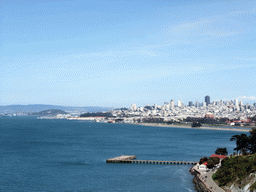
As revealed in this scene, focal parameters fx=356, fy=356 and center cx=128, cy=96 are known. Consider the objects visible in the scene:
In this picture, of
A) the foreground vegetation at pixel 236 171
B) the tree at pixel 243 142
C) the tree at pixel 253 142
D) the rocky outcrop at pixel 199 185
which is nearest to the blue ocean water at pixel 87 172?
the rocky outcrop at pixel 199 185

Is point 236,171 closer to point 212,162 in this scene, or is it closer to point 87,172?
point 212,162

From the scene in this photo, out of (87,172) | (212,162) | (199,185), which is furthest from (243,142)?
(87,172)

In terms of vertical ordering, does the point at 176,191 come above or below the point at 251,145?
below

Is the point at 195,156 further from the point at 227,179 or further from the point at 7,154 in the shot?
the point at 7,154

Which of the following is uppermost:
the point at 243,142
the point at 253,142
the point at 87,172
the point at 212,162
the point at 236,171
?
the point at 253,142

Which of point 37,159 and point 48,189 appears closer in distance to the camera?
point 48,189

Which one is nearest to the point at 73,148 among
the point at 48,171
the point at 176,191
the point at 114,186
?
the point at 48,171

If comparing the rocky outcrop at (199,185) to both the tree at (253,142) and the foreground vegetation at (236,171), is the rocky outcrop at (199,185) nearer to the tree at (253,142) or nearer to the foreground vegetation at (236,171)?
the foreground vegetation at (236,171)

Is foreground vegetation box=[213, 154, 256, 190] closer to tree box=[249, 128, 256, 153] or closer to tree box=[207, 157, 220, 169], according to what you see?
tree box=[207, 157, 220, 169]
